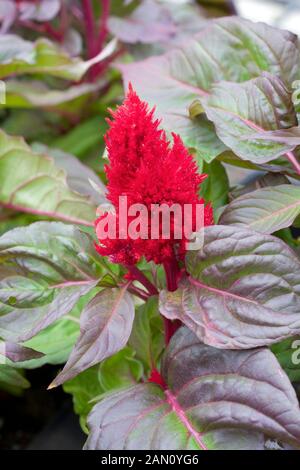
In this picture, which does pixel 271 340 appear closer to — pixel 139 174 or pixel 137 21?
pixel 139 174

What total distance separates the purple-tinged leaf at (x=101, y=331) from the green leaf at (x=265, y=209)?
15 cm

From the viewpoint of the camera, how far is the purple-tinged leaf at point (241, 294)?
0.60m

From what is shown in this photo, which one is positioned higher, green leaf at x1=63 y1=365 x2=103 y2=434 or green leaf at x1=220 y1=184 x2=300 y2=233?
green leaf at x1=220 y1=184 x2=300 y2=233

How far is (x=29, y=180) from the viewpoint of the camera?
3.24 feet

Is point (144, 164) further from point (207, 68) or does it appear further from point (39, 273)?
point (207, 68)

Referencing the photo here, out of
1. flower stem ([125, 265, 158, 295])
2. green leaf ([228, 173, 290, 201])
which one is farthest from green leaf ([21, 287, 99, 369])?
green leaf ([228, 173, 290, 201])

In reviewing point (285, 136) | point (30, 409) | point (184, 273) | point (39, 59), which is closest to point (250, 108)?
point (285, 136)

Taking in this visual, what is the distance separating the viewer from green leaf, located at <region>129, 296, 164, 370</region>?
30.8 inches

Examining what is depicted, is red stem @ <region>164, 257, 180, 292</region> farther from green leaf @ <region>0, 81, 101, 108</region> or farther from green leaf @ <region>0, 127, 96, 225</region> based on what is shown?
green leaf @ <region>0, 81, 101, 108</region>

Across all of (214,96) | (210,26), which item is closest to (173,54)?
(210,26)

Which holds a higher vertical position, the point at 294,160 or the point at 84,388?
the point at 294,160

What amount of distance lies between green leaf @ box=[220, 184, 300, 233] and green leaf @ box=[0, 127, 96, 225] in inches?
12.5

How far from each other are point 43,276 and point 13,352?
3.6 inches

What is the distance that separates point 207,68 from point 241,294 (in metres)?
0.41
